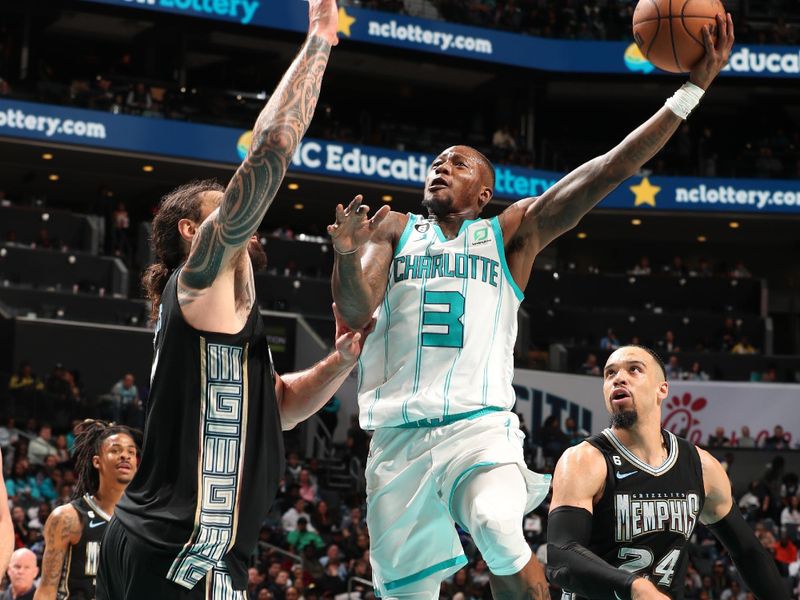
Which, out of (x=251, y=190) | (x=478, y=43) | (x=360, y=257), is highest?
(x=478, y=43)

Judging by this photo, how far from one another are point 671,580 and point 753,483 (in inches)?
685

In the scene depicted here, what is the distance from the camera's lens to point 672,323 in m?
28.3

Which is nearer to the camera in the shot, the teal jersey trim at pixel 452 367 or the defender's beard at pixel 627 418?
the teal jersey trim at pixel 452 367

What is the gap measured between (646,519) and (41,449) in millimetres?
13945

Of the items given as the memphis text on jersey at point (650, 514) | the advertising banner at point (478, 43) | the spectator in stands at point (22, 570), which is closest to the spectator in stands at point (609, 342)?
the advertising banner at point (478, 43)

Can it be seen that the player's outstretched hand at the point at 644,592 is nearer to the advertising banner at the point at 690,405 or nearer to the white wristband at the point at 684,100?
the white wristband at the point at 684,100

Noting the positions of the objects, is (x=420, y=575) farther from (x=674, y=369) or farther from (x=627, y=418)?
(x=674, y=369)

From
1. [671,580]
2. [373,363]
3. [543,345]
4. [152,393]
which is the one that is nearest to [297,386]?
[152,393]

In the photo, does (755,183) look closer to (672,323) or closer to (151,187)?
(672,323)

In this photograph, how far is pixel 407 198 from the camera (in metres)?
30.6

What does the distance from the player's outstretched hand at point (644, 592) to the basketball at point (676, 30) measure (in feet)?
7.74

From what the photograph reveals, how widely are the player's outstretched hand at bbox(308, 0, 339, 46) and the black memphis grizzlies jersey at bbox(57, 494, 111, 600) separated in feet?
13.0

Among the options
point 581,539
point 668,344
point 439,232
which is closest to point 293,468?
point 668,344

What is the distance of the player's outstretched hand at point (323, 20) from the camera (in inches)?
153
